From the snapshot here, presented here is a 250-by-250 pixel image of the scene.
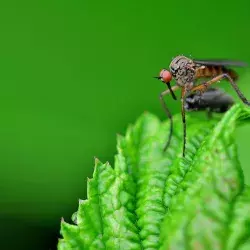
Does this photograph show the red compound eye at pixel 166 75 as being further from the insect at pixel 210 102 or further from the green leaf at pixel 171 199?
the green leaf at pixel 171 199

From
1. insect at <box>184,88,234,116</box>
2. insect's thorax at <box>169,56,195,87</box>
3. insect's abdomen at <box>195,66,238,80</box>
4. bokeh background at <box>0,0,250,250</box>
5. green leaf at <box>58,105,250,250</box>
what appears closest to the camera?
green leaf at <box>58,105,250,250</box>

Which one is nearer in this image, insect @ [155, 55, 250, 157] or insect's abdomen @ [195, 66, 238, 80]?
insect @ [155, 55, 250, 157]

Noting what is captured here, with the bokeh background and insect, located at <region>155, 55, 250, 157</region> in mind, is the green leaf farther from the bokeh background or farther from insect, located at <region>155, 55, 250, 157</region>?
the bokeh background

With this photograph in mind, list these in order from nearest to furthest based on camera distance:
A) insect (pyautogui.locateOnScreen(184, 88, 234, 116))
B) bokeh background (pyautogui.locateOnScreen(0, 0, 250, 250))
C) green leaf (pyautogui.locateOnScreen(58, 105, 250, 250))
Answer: green leaf (pyautogui.locateOnScreen(58, 105, 250, 250)), insect (pyautogui.locateOnScreen(184, 88, 234, 116)), bokeh background (pyautogui.locateOnScreen(0, 0, 250, 250))

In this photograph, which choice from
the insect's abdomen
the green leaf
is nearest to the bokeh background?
the insect's abdomen

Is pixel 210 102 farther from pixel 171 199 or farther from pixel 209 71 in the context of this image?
pixel 171 199

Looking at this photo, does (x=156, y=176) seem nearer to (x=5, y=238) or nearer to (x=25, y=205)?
(x=5, y=238)

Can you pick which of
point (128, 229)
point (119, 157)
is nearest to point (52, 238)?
point (119, 157)
